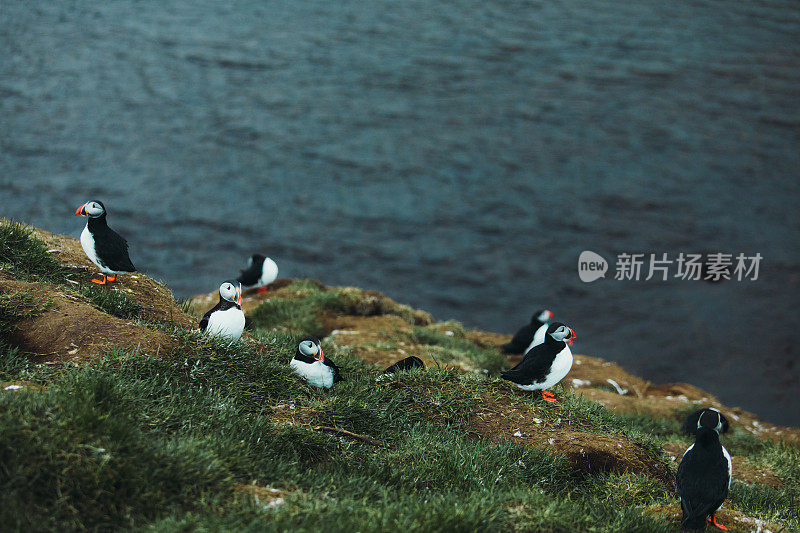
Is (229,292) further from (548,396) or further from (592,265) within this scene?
(592,265)

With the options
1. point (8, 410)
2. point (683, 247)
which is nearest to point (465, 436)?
point (8, 410)

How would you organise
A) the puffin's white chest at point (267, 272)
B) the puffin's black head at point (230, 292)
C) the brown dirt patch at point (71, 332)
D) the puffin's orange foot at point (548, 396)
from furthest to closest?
1. the puffin's white chest at point (267, 272)
2. the puffin's orange foot at point (548, 396)
3. the puffin's black head at point (230, 292)
4. the brown dirt patch at point (71, 332)

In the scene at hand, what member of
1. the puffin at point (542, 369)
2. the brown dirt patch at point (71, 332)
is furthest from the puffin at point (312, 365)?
the puffin at point (542, 369)

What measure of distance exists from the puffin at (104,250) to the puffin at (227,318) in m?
1.26

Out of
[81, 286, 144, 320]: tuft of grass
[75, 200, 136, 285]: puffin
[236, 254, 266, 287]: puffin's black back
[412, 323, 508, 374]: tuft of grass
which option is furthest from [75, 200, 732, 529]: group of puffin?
[236, 254, 266, 287]: puffin's black back

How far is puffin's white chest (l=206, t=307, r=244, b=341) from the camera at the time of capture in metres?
7.02

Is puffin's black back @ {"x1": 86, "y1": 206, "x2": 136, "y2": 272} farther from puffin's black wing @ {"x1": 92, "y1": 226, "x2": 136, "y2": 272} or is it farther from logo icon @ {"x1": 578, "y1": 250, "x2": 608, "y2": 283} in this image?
logo icon @ {"x1": 578, "y1": 250, "x2": 608, "y2": 283}

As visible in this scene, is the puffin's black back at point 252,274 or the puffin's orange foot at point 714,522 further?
the puffin's black back at point 252,274

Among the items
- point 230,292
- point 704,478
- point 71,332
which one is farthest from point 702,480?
point 71,332

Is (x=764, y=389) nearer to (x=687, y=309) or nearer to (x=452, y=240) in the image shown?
(x=687, y=309)

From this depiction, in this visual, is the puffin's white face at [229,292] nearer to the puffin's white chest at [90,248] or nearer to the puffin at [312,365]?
the puffin at [312,365]

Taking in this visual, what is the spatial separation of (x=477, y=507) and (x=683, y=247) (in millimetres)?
15135

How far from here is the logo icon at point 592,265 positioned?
17847 mm

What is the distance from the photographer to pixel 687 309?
55.5 ft
